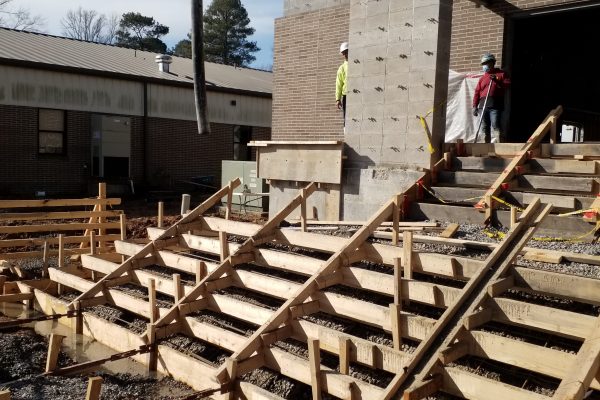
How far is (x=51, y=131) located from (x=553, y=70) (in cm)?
1812

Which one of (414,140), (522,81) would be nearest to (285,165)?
(414,140)

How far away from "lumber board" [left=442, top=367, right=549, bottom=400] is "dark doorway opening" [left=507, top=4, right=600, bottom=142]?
871 cm

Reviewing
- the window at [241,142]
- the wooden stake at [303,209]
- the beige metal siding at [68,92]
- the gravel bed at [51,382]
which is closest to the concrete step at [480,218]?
the wooden stake at [303,209]

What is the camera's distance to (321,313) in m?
7.16

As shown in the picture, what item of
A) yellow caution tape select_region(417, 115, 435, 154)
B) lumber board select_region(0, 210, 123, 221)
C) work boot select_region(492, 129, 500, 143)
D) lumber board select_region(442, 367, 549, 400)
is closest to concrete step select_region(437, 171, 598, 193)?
yellow caution tape select_region(417, 115, 435, 154)

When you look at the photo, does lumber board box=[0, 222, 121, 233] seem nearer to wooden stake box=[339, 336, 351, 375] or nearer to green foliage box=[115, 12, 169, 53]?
wooden stake box=[339, 336, 351, 375]

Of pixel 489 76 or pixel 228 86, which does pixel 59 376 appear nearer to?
pixel 489 76

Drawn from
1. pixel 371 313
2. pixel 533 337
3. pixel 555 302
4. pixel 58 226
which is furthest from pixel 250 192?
pixel 533 337

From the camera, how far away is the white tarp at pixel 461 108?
12.1 metres

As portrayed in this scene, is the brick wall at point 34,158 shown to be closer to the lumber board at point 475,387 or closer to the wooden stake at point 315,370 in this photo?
the wooden stake at point 315,370

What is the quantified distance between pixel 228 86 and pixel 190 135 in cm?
317

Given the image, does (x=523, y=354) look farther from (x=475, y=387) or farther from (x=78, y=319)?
(x=78, y=319)

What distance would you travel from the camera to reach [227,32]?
5394 centimetres

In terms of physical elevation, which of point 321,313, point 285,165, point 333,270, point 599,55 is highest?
point 599,55
